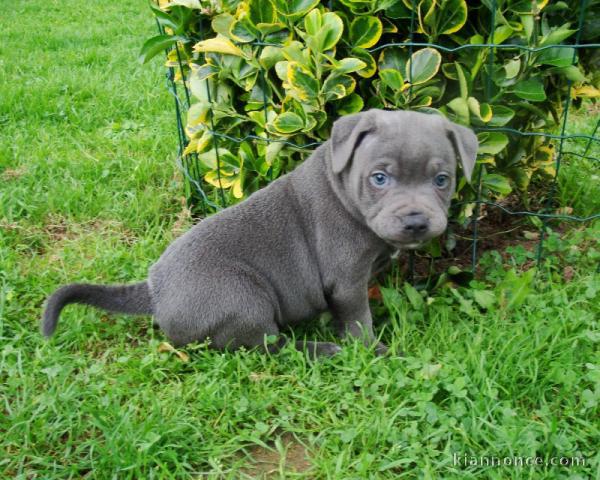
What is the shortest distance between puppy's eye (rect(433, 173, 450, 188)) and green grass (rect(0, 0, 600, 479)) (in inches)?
30.3

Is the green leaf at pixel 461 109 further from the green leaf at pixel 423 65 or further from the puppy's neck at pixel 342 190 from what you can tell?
the puppy's neck at pixel 342 190

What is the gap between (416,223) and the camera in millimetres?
2930

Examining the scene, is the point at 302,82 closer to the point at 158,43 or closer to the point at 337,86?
the point at 337,86

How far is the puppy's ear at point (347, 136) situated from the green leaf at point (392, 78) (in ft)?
1.07

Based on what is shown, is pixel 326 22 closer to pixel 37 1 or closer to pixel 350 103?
pixel 350 103

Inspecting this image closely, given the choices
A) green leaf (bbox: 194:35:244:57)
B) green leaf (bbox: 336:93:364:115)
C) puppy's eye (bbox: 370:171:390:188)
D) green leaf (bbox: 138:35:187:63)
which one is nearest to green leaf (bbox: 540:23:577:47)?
green leaf (bbox: 336:93:364:115)

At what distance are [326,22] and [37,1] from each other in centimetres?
923

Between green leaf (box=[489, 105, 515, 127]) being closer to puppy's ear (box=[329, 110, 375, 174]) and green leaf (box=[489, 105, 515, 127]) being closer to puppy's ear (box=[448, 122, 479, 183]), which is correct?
puppy's ear (box=[448, 122, 479, 183])

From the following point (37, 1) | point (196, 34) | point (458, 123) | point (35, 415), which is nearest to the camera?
point (35, 415)

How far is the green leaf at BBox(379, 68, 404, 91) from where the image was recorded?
132 inches

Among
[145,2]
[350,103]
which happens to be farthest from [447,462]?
[145,2]

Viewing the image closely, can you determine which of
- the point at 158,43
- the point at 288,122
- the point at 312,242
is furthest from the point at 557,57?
the point at 158,43

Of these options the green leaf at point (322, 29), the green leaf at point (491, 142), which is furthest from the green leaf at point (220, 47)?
the green leaf at point (491, 142)

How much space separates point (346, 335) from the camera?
3.48m
